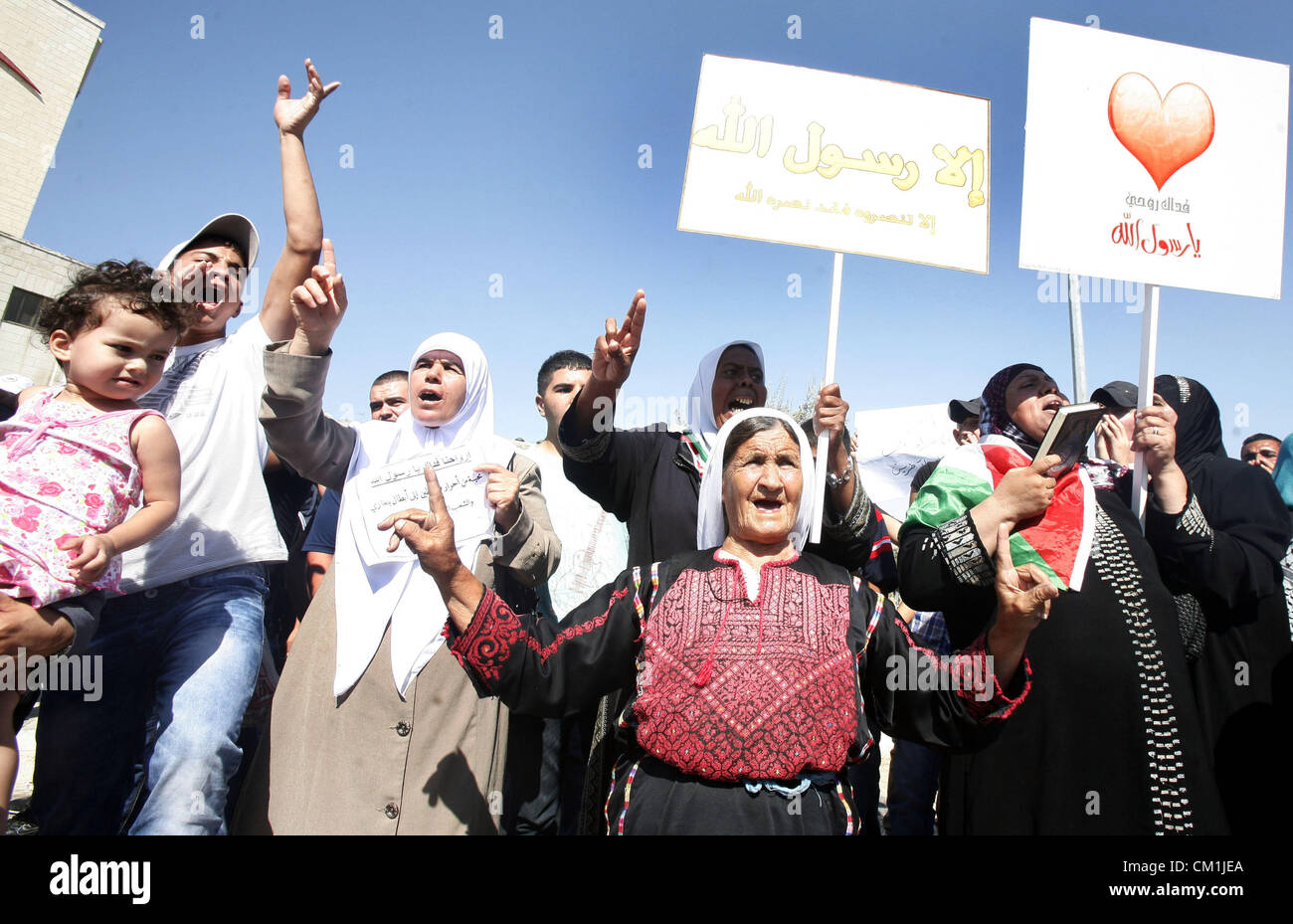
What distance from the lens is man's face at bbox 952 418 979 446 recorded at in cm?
547

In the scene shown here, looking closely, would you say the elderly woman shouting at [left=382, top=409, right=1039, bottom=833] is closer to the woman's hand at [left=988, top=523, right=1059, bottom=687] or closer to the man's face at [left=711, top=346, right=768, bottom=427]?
the woman's hand at [left=988, top=523, right=1059, bottom=687]

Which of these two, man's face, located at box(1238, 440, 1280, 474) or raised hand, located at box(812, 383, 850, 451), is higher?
man's face, located at box(1238, 440, 1280, 474)

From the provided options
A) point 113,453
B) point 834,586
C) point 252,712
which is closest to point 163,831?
point 252,712

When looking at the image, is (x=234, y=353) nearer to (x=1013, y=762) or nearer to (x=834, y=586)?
(x=834, y=586)

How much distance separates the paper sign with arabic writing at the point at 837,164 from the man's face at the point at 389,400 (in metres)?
2.31

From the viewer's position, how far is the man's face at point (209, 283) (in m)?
2.63

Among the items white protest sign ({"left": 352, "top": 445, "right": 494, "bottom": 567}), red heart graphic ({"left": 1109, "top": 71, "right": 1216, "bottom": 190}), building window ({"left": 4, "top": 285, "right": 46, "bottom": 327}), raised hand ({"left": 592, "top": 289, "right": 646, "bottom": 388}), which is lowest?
white protest sign ({"left": 352, "top": 445, "right": 494, "bottom": 567})

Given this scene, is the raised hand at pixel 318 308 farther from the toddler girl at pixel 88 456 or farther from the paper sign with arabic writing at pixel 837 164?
the paper sign with arabic writing at pixel 837 164

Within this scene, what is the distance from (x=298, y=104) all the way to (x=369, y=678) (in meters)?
2.08

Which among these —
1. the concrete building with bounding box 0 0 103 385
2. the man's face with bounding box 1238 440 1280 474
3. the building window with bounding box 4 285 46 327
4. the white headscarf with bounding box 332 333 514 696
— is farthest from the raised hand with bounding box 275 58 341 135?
the concrete building with bounding box 0 0 103 385

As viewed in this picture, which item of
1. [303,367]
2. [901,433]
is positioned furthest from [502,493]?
[901,433]

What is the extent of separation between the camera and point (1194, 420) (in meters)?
3.24

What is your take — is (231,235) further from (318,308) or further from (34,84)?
(34,84)

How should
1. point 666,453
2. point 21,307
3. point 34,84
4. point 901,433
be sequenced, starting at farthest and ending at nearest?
1. point 34,84
2. point 21,307
3. point 901,433
4. point 666,453
